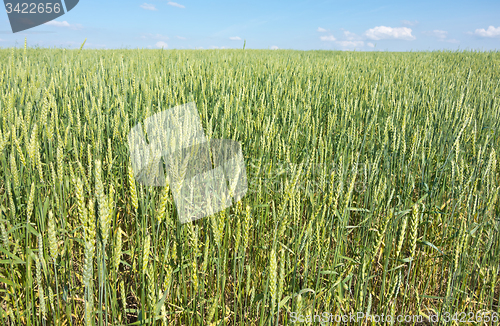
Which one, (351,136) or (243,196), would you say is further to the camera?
(351,136)

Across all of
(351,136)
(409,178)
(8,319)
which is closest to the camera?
(8,319)

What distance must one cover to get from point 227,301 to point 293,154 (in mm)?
740

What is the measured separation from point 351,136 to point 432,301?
775 mm

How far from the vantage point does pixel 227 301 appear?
1.10 metres

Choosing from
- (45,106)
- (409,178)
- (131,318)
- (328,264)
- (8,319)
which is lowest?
(131,318)

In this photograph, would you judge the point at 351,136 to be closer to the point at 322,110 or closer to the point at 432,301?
the point at 432,301

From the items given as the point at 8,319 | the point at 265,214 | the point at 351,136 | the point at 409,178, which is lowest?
the point at 8,319

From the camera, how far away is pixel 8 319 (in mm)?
897

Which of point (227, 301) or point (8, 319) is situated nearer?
point (8, 319)

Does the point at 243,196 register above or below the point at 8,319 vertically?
above

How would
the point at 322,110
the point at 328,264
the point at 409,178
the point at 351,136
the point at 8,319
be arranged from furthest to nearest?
the point at 322,110
the point at 351,136
the point at 409,178
the point at 328,264
the point at 8,319

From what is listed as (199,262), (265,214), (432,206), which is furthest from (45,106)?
(432,206)

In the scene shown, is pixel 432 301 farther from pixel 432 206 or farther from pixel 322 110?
pixel 322 110

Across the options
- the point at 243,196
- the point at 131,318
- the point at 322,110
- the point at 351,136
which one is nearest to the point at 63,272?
the point at 131,318
